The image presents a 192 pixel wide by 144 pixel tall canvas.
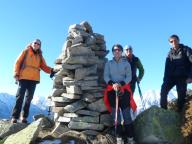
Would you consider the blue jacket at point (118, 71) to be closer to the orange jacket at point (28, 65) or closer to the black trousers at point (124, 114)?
the black trousers at point (124, 114)

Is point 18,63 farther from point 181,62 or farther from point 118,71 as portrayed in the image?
point 181,62

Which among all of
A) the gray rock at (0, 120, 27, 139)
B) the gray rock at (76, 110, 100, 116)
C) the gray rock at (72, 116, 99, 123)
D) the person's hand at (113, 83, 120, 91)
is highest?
the person's hand at (113, 83, 120, 91)

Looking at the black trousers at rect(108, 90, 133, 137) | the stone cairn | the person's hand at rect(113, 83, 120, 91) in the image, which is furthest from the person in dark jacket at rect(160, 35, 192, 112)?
the stone cairn

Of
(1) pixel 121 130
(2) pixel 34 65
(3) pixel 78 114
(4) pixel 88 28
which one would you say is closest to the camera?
(1) pixel 121 130

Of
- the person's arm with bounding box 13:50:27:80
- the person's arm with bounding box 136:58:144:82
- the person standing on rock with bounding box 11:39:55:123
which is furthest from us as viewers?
the person's arm with bounding box 136:58:144:82

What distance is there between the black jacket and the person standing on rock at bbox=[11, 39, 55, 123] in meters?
6.11

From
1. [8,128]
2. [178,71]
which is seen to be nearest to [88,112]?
[8,128]

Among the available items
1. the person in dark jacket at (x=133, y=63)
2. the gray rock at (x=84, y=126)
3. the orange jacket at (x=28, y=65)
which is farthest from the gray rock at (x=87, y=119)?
the orange jacket at (x=28, y=65)

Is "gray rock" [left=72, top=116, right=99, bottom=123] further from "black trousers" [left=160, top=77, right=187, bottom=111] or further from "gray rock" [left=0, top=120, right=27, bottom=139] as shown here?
"black trousers" [left=160, top=77, right=187, bottom=111]

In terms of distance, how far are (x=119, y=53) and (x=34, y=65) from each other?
174 inches

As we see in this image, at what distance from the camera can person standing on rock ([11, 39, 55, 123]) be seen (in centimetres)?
1675

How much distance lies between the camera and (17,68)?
16672mm

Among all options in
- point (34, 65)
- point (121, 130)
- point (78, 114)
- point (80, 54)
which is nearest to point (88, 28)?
point (80, 54)

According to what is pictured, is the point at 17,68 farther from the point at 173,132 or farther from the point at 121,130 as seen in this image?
the point at 173,132
